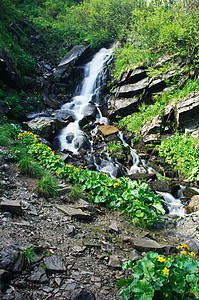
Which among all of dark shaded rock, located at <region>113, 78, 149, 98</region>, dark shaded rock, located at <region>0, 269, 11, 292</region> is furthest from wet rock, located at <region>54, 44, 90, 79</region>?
dark shaded rock, located at <region>0, 269, 11, 292</region>

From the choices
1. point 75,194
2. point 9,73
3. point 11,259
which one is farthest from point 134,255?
point 9,73

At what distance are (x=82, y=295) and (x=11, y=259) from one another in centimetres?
82

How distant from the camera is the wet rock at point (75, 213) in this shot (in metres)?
3.90

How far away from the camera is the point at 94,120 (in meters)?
14.4

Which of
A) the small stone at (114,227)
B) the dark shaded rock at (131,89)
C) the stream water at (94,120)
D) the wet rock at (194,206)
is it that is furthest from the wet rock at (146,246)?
the dark shaded rock at (131,89)

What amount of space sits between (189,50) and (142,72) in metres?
3.22

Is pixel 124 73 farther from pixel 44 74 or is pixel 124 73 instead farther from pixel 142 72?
pixel 44 74

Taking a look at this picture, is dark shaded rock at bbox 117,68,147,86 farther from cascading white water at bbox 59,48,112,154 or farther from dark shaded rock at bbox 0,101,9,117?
dark shaded rock at bbox 0,101,9,117

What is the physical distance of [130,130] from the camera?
41.9 feet

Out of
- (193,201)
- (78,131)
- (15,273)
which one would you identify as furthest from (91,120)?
(15,273)

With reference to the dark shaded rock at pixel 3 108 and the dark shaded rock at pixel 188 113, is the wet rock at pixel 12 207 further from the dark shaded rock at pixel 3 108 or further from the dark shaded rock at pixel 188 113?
the dark shaded rock at pixel 188 113

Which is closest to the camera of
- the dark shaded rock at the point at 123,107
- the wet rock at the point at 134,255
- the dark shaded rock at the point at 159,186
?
the wet rock at the point at 134,255

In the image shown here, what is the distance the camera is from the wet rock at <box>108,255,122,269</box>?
2.58 metres

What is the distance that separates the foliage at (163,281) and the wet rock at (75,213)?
2210 millimetres
